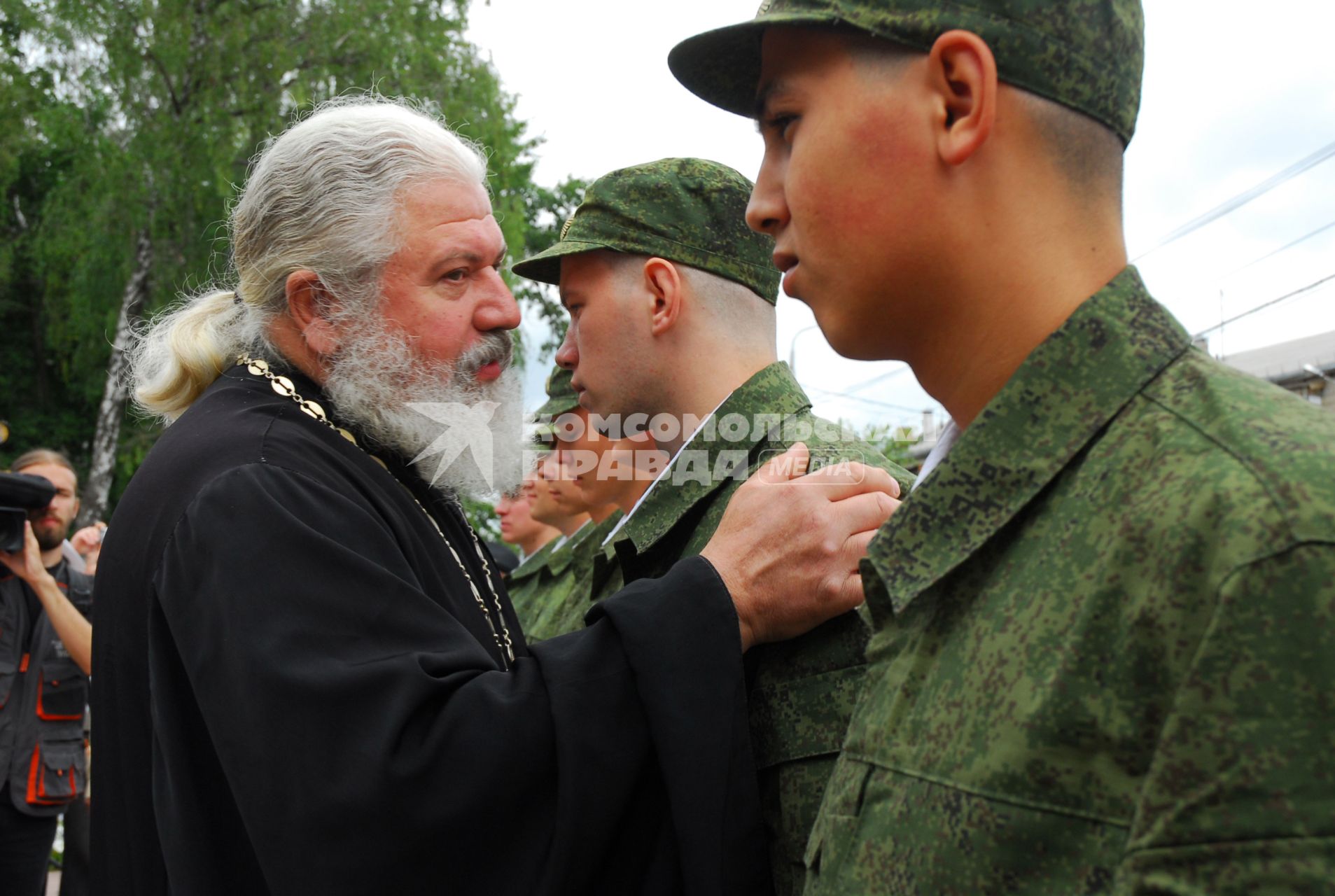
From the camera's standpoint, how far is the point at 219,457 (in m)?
2.23

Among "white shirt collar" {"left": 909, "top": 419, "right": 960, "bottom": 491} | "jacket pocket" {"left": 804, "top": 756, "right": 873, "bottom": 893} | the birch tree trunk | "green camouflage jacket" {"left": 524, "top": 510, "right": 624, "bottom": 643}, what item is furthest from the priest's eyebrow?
the birch tree trunk

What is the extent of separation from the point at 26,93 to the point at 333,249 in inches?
672

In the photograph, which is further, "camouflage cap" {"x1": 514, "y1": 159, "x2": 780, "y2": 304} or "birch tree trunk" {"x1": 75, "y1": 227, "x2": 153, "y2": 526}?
"birch tree trunk" {"x1": 75, "y1": 227, "x2": 153, "y2": 526}

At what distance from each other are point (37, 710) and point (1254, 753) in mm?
5625

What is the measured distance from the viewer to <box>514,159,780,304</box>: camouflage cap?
279 cm

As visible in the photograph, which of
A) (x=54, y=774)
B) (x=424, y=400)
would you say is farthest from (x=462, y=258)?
(x=54, y=774)

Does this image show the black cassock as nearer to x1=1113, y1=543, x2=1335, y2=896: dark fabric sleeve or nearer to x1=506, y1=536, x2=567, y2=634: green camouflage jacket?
x1=1113, y1=543, x2=1335, y2=896: dark fabric sleeve

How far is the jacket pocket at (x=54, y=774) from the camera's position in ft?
16.5

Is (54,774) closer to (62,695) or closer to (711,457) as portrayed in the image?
(62,695)

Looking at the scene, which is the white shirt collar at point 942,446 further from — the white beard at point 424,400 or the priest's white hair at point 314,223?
the priest's white hair at point 314,223

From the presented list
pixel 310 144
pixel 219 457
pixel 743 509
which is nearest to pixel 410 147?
pixel 310 144

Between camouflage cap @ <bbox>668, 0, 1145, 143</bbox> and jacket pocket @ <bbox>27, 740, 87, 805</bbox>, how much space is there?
512 centimetres

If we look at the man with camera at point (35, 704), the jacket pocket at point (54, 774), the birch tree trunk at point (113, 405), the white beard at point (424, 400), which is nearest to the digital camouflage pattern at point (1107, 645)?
the white beard at point (424, 400)

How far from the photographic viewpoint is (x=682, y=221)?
279 centimetres
